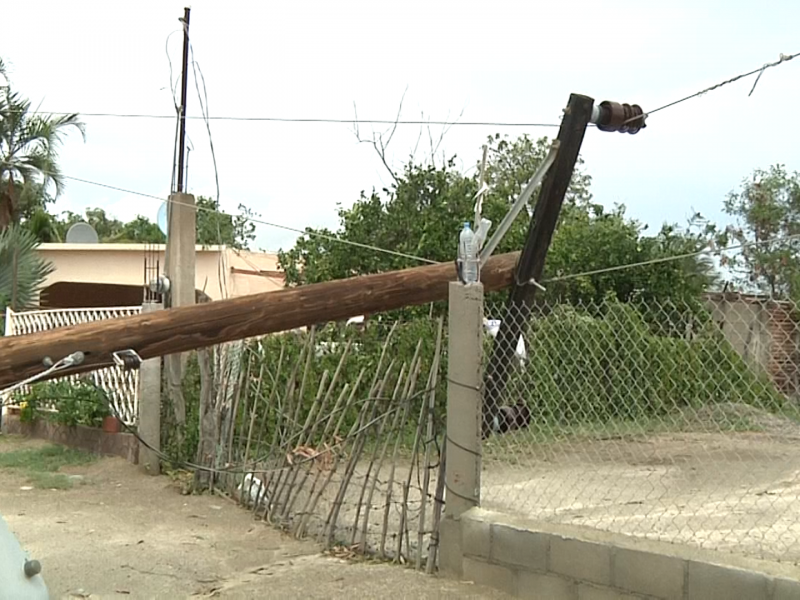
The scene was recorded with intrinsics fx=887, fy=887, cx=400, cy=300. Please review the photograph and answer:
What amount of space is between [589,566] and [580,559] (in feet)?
0.20

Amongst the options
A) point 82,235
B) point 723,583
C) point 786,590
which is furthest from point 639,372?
point 82,235

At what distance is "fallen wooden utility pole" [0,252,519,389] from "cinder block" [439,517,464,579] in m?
1.42

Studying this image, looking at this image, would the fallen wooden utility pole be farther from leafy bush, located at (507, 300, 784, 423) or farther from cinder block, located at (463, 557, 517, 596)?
cinder block, located at (463, 557, 517, 596)

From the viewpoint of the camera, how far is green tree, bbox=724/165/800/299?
23328 mm

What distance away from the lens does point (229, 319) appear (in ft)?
17.5

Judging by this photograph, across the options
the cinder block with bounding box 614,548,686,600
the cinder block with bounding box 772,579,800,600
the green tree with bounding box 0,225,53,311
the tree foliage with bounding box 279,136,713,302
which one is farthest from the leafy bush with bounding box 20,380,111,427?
the cinder block with bounding box 772,579,800,600

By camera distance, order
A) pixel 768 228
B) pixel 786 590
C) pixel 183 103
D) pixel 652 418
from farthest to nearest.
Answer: pixel 768 228 → pixel 183 103 → pixel 652 418 → pixel 786 590

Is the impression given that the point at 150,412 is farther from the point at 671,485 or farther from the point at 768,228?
the point at 768,228

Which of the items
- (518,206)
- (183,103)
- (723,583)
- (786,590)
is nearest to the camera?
(786,590)

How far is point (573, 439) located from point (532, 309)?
1.62 meters

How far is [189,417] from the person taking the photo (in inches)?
359

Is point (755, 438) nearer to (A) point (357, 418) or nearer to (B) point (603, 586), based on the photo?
(A) point (357, 418)

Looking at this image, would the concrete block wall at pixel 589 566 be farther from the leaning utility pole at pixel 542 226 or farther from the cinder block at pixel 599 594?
the leaning utility pole at pixel 542 226

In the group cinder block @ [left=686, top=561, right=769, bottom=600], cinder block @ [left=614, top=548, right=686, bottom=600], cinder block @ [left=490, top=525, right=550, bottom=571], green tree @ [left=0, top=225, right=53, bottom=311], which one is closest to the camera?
cinder block @ [left=686, top=561, right=769, bottom=600]
